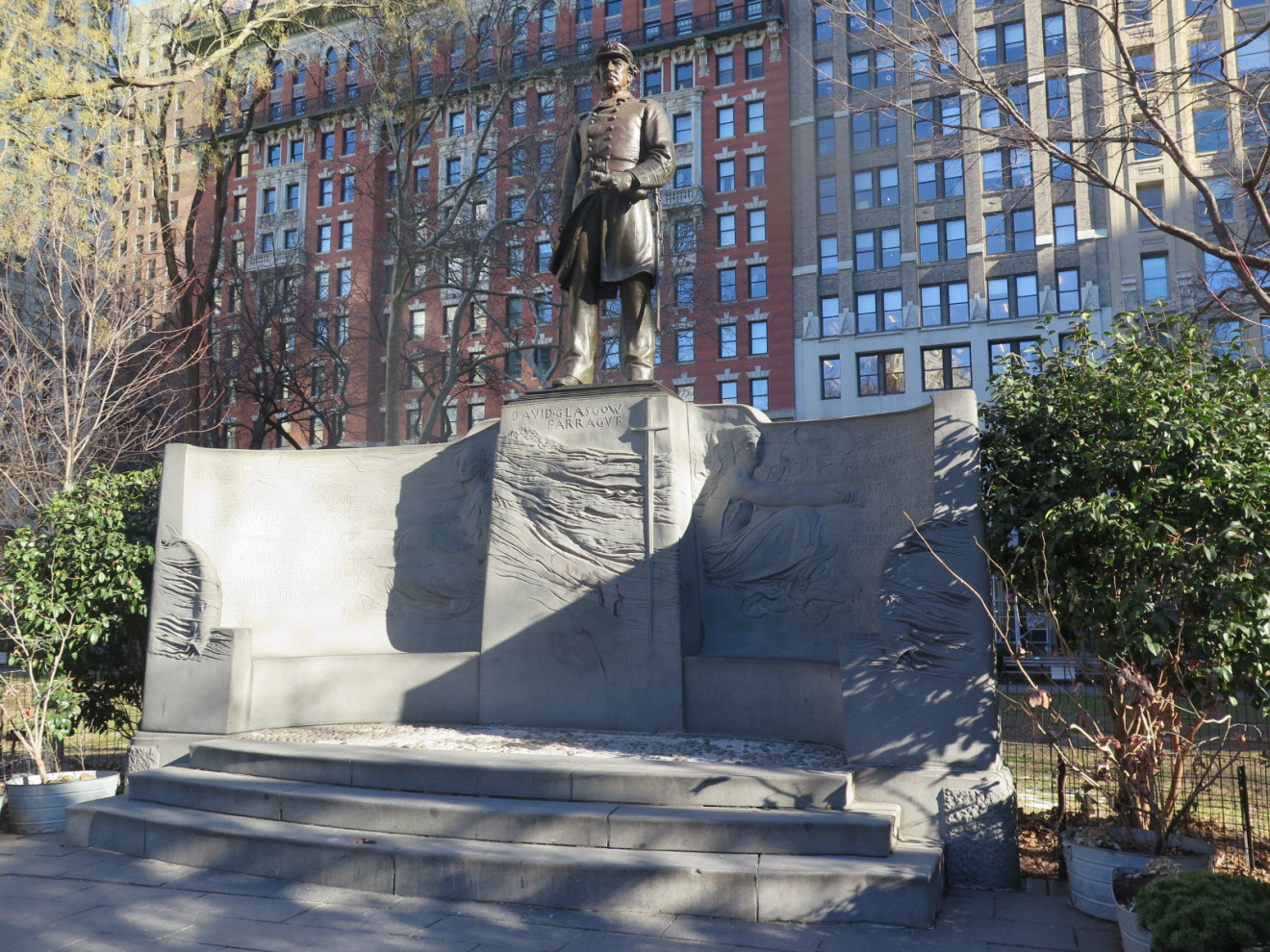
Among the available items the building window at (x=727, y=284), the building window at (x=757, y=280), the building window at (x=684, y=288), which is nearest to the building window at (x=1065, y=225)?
the building window at (x=757, y=280)

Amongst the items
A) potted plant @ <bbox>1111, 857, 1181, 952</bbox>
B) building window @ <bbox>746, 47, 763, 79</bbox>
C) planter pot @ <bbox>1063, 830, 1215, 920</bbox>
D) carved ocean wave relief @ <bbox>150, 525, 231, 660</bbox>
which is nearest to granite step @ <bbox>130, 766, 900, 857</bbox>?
planter pot @ <bbox>1063, 830, 1215, 920</bbox>

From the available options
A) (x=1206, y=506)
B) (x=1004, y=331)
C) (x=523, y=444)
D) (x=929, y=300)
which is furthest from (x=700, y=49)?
(x=1206, y=506)

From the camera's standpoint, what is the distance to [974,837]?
21.9 ft

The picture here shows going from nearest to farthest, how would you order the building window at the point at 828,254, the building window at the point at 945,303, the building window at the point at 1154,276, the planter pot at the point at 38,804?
the planter pot at the point at 38,804, the building window at the point at 1154,276, the building window at the point at 945,303, the building window at the point at 828,254

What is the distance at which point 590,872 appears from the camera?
6.03 m

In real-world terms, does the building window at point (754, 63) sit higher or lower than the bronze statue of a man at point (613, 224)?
higher

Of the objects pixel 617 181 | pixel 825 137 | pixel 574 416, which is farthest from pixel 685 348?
pixel 574 416

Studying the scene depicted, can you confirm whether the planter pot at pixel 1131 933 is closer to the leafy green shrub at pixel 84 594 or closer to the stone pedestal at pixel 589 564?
the stone pedestal at pixel 589 564

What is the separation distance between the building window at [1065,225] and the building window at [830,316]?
850 centimetres

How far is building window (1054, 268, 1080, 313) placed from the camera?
3853 cm

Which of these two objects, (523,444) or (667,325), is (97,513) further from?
(667,325)

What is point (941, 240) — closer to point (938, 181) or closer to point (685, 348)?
point (938, 181)

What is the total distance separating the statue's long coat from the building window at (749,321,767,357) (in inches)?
1279

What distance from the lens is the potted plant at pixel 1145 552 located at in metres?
6.21
